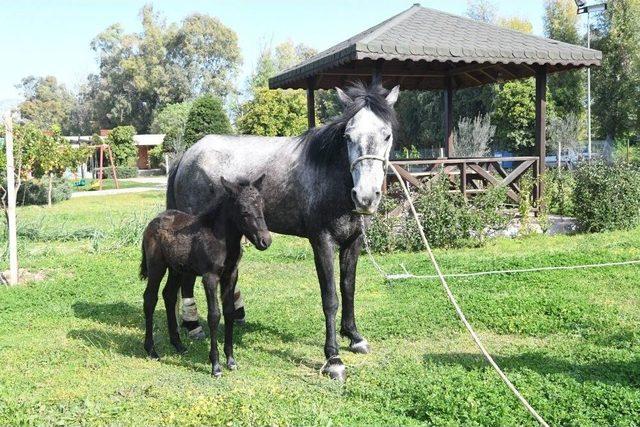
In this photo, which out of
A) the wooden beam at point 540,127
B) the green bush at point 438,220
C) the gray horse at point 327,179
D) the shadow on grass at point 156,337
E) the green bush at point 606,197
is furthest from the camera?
the wooden beam at point 540,127

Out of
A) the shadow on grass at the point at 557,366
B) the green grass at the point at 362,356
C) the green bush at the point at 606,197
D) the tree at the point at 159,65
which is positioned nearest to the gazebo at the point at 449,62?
the green bush at the point at 606,197

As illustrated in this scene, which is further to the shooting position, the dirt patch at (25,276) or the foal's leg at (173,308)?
the dirt patch at (25,276)

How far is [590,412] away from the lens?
3.93 meters

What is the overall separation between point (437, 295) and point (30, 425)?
15.9 feet

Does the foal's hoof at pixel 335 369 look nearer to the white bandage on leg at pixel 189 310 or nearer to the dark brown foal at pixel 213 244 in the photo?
the dark brown foal at pixel 213 244

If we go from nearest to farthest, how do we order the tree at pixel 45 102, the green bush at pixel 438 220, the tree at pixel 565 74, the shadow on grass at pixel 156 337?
the shadow on grass at pixel 156 337 → the green bush at pixel 438 220 → the tree at pixel 565 74 → the tree at pixel 45 102

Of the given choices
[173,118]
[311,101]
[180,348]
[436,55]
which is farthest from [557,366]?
[173,118]

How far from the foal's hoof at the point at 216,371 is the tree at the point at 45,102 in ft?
258

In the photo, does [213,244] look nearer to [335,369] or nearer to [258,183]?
[258,183]

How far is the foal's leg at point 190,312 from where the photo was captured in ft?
20.4

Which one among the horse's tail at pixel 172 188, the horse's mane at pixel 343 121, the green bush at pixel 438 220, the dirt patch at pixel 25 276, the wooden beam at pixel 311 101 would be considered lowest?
the dirt patch at pixel 25 276

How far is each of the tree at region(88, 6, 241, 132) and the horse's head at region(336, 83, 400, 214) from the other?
5692 centimetres

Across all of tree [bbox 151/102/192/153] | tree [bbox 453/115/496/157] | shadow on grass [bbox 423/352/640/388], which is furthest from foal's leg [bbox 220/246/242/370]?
tree [bbox 151/102/192/153]

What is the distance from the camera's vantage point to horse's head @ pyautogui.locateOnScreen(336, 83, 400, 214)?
461cm
